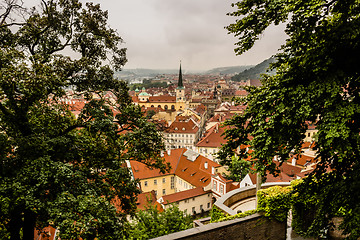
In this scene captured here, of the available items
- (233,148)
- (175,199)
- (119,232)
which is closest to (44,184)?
(119,232)

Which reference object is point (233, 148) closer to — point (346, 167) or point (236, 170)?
point (346, 167)

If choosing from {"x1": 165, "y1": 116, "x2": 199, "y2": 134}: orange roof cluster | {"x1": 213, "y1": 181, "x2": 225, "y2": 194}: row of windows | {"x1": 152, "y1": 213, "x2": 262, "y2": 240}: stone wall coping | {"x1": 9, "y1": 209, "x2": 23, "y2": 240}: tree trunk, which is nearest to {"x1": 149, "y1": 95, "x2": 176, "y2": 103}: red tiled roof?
{"x1": 165, "y1": 116, "x2": 199, "y2": 134}: orange roof cluster

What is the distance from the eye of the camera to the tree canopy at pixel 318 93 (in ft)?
16.9

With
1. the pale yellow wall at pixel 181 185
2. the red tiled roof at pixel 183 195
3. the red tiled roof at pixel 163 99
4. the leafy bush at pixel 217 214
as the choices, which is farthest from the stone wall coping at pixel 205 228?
the red tiled roof at pixel 163 99

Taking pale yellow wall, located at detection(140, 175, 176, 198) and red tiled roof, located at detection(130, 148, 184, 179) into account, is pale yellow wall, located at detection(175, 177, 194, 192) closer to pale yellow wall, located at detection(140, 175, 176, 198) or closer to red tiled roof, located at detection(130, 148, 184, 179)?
pale yellow wall, located at detection(140, 175, 176, 198)

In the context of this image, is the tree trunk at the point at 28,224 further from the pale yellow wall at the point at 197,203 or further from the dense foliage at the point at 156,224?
the pale yellow wall at the point at 197,203

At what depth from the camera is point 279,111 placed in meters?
6.04

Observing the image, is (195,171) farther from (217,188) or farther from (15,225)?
(15,225)

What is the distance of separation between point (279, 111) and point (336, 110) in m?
1.23

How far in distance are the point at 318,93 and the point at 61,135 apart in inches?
321

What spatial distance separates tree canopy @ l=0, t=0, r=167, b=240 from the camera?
20.2 feet

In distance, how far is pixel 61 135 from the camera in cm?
837

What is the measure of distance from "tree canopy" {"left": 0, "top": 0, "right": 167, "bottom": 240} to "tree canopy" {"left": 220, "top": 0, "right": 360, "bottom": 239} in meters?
4.47

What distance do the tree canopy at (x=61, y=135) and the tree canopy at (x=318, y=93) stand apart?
14.7 feet
